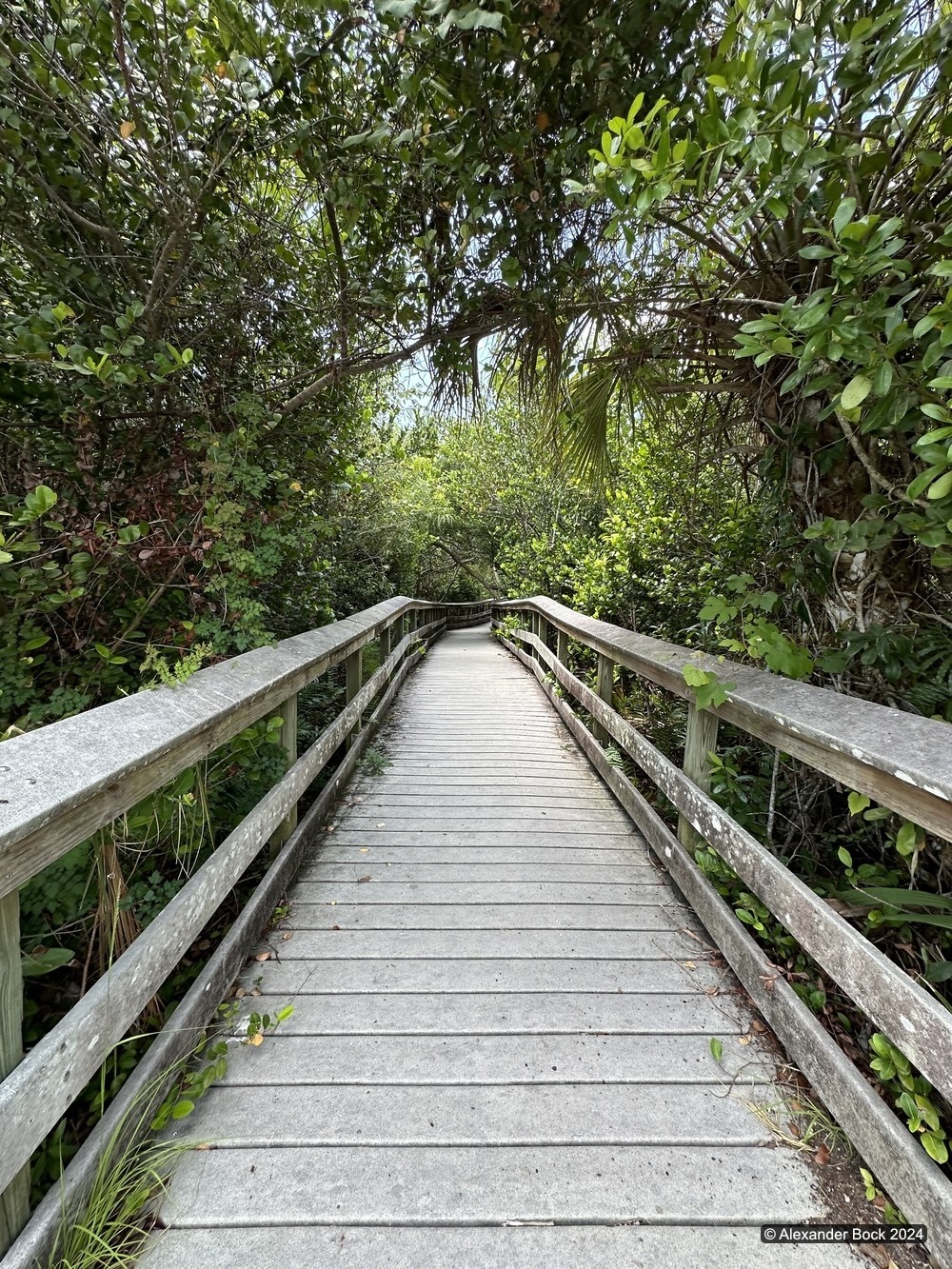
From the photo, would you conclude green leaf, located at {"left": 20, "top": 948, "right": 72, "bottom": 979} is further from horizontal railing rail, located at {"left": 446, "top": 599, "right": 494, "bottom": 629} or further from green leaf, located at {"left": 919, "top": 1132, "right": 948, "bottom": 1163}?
horizontal railing rail, located at {"left": 446, "top": 599, "right": 494, "bottom": 629}

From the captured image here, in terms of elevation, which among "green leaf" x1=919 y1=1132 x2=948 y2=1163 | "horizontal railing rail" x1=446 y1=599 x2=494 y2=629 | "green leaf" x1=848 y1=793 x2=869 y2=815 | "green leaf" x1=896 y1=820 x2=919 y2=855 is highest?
"green leaf" x1=848 y1=793 x2=869 y2=815

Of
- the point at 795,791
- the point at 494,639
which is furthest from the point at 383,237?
the point at 494,639

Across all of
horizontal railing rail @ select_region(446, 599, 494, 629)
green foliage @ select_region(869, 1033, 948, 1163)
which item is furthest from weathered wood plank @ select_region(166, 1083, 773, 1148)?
horizontal railing rail @ select_region(446, 599, 494, 629)

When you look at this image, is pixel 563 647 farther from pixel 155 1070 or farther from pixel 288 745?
pixel 155 1070

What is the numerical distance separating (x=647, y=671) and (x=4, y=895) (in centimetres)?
223

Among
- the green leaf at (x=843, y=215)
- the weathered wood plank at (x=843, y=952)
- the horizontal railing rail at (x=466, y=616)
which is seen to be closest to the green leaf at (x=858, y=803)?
the weathered wood plank at (x=843, y=952)

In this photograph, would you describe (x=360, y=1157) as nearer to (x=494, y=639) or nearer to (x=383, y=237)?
(x=383, y=237)

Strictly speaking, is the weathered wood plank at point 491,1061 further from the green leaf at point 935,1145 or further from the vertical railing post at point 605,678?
the vertical railing post at point 605,678

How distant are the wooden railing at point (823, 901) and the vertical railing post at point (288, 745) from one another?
152 cm

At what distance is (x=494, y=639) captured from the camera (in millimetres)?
13734

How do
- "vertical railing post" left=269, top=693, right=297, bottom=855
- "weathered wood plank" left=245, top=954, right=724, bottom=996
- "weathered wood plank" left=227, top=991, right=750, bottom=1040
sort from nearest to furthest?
"weathered wood plank" left=227, top=991, right=750, bottom=1040 < "weathered wood plank" left=245, top=954, right=724, bottom=996 < "vertical railing post" left=269, top=693, right=297, bottom=855

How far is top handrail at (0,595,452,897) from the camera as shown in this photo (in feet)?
2.84

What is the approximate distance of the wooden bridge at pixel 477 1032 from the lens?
1.01 metres

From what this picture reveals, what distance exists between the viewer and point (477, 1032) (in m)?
1.52
